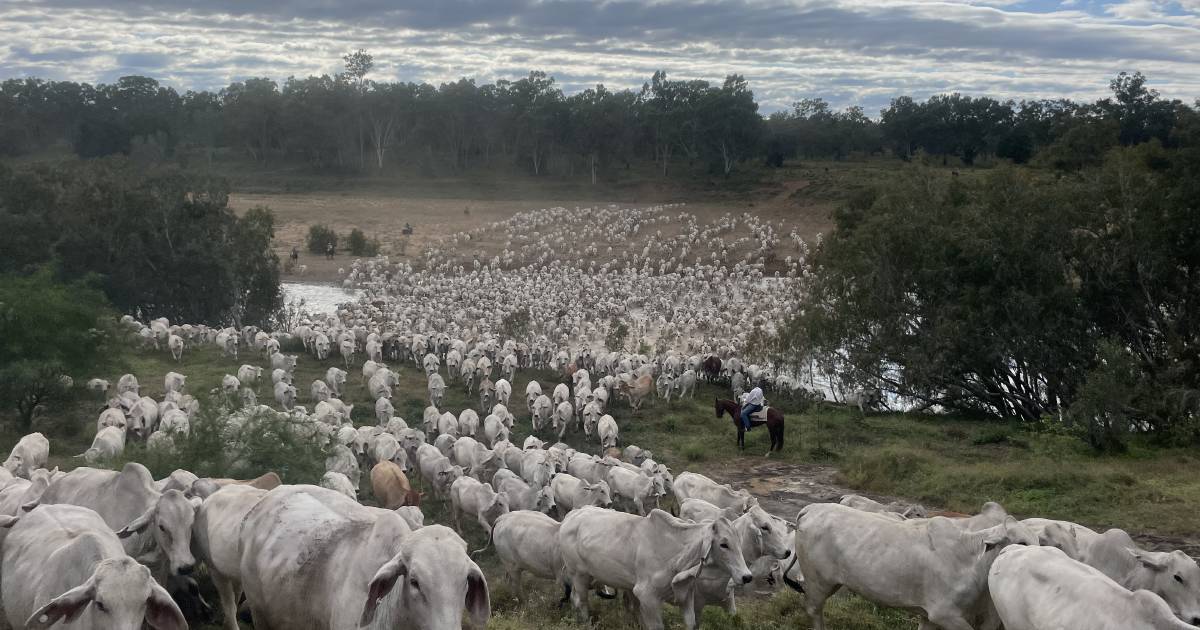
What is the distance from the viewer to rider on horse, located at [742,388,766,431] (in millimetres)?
21562

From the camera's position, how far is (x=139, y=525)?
838cm

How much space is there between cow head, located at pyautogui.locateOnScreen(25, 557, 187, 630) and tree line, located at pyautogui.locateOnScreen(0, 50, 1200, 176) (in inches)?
2979

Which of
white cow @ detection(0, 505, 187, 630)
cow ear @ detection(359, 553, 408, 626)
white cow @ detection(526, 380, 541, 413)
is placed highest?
cow ear @ detection(359, 553, 408, 626)

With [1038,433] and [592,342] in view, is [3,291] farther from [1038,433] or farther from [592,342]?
[1038,433]

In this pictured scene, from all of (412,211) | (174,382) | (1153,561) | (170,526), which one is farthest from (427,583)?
(412,211)

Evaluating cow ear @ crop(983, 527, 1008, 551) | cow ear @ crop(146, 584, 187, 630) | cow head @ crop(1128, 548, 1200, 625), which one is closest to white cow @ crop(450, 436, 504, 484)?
cow ear @ crop(983, 527, 1008, 551)

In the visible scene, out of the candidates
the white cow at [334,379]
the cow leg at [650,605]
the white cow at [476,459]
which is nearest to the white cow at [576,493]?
the white cow at [476,459]

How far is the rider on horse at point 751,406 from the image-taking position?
21562mm

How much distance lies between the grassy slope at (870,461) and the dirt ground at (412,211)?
103 ft

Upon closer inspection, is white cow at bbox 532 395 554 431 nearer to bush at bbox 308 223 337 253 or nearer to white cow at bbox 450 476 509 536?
white cow at bbox 450 476 509 536

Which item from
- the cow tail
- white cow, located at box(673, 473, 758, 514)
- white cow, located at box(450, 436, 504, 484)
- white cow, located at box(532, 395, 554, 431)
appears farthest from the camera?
white cow, located at box(532, 395, 554, 431)

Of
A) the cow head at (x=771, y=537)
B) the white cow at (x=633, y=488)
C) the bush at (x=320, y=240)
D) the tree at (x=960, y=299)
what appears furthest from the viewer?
the bush at (x=320, y=240)

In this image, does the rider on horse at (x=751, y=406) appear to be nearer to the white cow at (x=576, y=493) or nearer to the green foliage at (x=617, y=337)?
the white cow at (x=576, y=493)

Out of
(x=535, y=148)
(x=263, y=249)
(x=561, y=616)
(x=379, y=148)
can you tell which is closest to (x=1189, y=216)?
(x=561, y=616)
